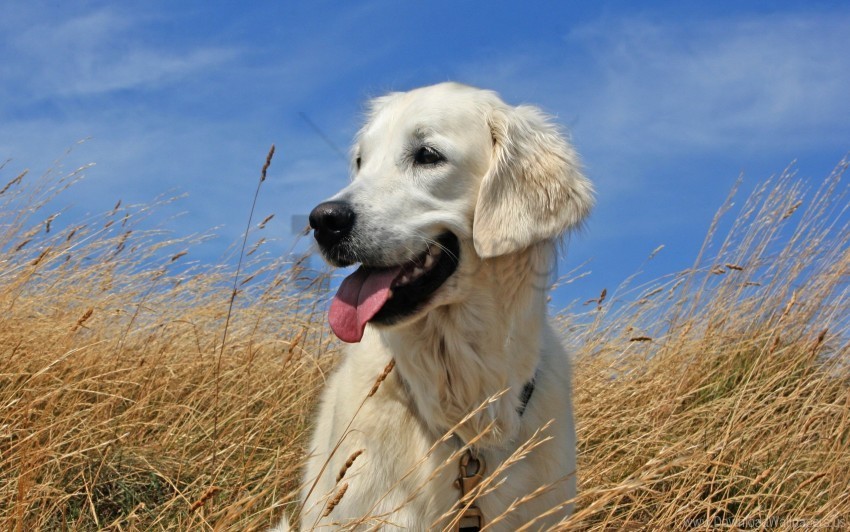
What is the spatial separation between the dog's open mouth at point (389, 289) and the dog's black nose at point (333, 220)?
0.15 meters

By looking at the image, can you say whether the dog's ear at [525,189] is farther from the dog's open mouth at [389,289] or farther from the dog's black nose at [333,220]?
the dog's black nose at [333,220]

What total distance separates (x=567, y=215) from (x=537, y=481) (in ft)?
2.99

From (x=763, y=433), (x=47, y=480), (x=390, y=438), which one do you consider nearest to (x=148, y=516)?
(x=47, y=480)

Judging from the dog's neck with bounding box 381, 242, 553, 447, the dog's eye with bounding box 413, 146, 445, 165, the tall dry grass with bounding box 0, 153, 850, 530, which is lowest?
the tall dry grass with bounding box 0, 153, 850, 530

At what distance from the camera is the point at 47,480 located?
3277mm

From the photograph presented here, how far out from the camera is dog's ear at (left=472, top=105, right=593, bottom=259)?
2.69 metres

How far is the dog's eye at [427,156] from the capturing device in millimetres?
2812

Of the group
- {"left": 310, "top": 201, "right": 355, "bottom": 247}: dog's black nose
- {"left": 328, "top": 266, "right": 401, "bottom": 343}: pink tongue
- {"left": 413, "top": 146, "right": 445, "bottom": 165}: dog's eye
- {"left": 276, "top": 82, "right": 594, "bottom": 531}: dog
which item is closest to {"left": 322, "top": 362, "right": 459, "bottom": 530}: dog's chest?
{"left": 276, "top": 82, "right": 594, "bottom": 531}: dog

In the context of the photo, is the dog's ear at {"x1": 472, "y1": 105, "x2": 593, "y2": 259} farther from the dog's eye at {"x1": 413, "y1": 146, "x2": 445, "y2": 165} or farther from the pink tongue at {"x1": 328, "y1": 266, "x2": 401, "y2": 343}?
the pink tongue at {"x1": 328, "y1": 266, "x2": 401, "y2": 343}

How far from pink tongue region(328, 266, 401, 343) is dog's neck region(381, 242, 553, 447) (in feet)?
0.54

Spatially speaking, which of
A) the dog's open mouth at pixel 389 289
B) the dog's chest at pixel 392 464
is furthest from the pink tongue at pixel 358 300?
the dog's chest at pixel 392 464

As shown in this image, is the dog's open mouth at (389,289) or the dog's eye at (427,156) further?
the dog's eye at (427,156)

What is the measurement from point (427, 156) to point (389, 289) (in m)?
0.50

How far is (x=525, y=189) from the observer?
9.50 feet
